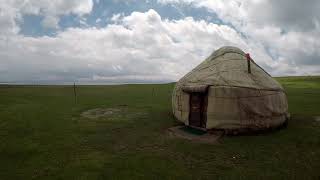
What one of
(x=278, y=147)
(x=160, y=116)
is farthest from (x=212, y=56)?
(x=278, y=147)

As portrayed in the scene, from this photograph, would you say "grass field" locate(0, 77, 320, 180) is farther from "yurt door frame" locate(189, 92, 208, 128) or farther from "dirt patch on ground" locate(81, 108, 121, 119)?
"dirt patch on ground" locate(81, 108, 121, 119)

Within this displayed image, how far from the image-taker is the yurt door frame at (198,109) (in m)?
12.7

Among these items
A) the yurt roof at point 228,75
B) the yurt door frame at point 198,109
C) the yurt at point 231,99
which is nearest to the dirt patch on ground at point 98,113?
the yurt at point 231,99

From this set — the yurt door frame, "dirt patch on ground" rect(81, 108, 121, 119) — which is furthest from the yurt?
"dirt patch on ground" rect(81, 108, 121, 119)

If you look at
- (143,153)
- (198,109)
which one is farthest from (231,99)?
(143,153)

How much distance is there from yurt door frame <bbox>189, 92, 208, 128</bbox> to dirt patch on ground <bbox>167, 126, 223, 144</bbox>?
69 centimetres

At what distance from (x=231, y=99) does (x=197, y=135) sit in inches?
70.4

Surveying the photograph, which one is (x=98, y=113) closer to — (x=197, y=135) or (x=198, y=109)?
(x=198, y=109)

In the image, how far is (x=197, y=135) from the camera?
38.5 ft

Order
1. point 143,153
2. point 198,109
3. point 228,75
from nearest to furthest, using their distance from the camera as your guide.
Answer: point 143,153 → point 228,75 → point 198,109

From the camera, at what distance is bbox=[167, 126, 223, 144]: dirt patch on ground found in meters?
11.1

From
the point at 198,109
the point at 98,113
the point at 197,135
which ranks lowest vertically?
the point at 197,135

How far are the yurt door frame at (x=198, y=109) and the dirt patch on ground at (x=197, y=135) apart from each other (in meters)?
0.69

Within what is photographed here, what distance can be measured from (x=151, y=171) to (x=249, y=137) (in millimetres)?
4734
